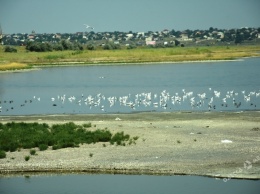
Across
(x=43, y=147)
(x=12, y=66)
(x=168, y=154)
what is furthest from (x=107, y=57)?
(x=168, y=154)

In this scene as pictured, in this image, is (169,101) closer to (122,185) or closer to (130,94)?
(130,94)

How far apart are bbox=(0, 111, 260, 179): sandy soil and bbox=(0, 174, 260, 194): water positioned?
48 centimetres

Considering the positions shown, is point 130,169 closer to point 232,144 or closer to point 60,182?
point 60,182

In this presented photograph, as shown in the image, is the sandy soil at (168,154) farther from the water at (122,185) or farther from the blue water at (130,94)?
the blue water at (130,94)

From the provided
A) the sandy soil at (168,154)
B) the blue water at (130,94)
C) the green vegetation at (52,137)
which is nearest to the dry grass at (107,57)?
the blue water at (130,94)

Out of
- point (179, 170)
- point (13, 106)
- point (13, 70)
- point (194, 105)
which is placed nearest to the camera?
point (179, 170)

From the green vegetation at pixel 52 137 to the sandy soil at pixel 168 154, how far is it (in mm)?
633

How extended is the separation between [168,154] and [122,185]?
12.4ft

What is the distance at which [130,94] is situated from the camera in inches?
2477

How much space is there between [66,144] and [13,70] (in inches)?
3289

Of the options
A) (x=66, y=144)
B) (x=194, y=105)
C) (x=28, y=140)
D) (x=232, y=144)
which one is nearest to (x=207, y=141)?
(x=232, y=144)

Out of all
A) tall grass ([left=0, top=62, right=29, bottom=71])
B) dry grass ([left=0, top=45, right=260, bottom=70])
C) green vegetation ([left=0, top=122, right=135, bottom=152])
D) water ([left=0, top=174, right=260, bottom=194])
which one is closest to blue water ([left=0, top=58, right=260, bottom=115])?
green vegetation ([left=0, top=122, right=135, bottom=152])

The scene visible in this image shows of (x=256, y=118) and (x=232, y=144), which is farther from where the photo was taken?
(x=256, y=118)

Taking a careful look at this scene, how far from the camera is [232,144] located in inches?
1206
